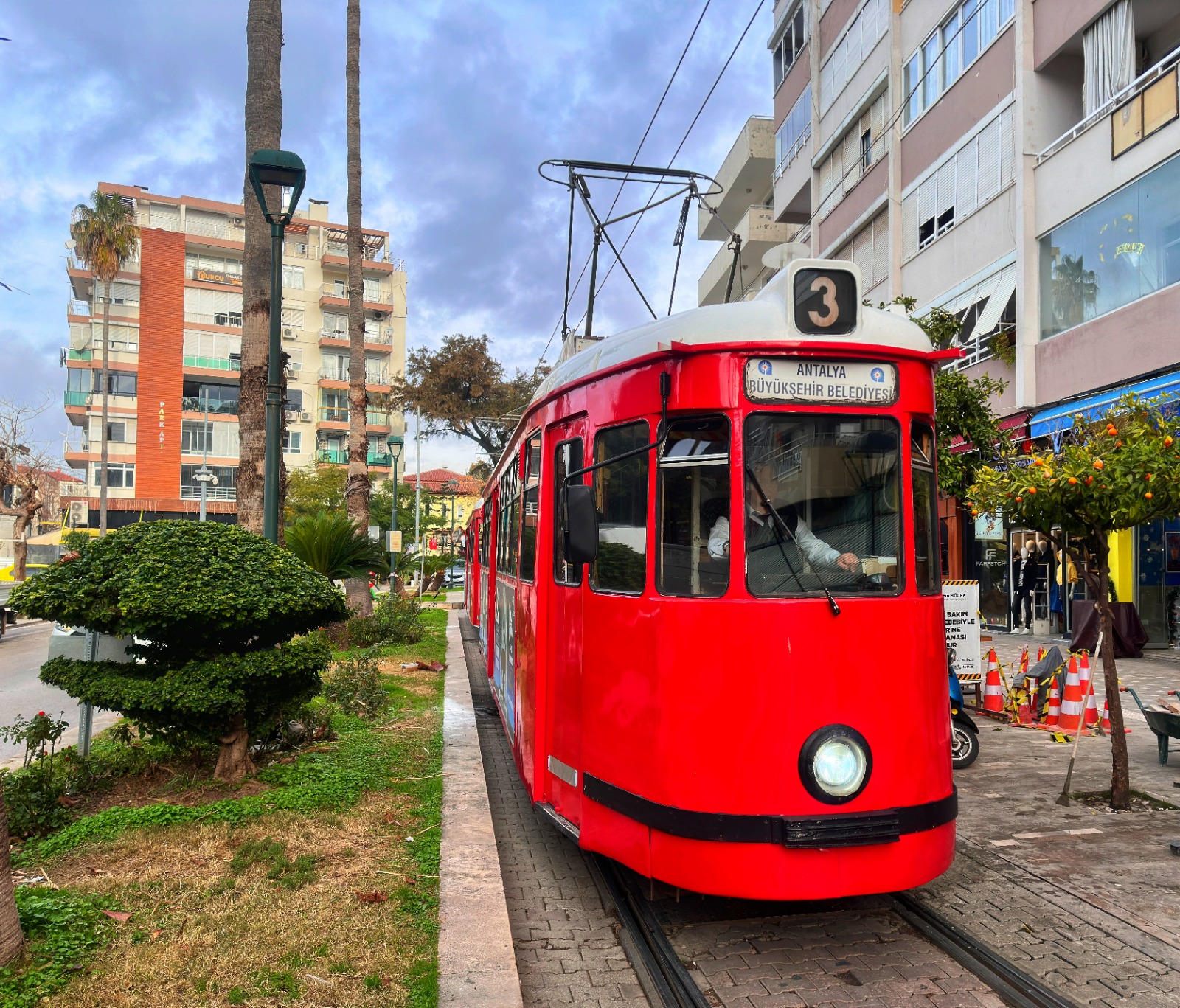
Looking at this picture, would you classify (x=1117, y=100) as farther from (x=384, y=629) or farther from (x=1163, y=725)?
(x=384, y=629)

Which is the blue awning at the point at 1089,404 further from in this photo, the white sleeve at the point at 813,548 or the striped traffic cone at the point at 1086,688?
the white sleeve at the point at 813,548

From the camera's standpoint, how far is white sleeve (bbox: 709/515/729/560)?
4.26m

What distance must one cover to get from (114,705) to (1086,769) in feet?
24.7

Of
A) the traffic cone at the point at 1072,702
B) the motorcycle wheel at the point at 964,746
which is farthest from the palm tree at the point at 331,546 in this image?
the traffic cone at the point at 1072,702

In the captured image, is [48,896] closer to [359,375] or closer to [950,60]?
[359,375]

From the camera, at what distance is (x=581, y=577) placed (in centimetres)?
505

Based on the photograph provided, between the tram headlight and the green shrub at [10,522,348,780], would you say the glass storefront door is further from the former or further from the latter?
the green shrub at [10,522,348,780]

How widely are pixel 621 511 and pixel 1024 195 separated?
15.8 metres

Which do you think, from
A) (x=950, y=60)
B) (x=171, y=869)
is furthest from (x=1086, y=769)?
(x=950, y=60)

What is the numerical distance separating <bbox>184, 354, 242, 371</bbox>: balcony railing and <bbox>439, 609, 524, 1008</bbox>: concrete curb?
174ft

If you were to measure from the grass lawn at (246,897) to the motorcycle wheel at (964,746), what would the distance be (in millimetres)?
4366

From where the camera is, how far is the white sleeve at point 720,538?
14.0ft

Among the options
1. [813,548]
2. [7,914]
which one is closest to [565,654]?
[813,548]

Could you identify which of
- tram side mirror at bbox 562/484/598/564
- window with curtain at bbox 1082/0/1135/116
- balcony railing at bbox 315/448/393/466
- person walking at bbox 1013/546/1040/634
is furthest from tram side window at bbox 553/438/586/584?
balcony railing at bbox 315/448/393/466
